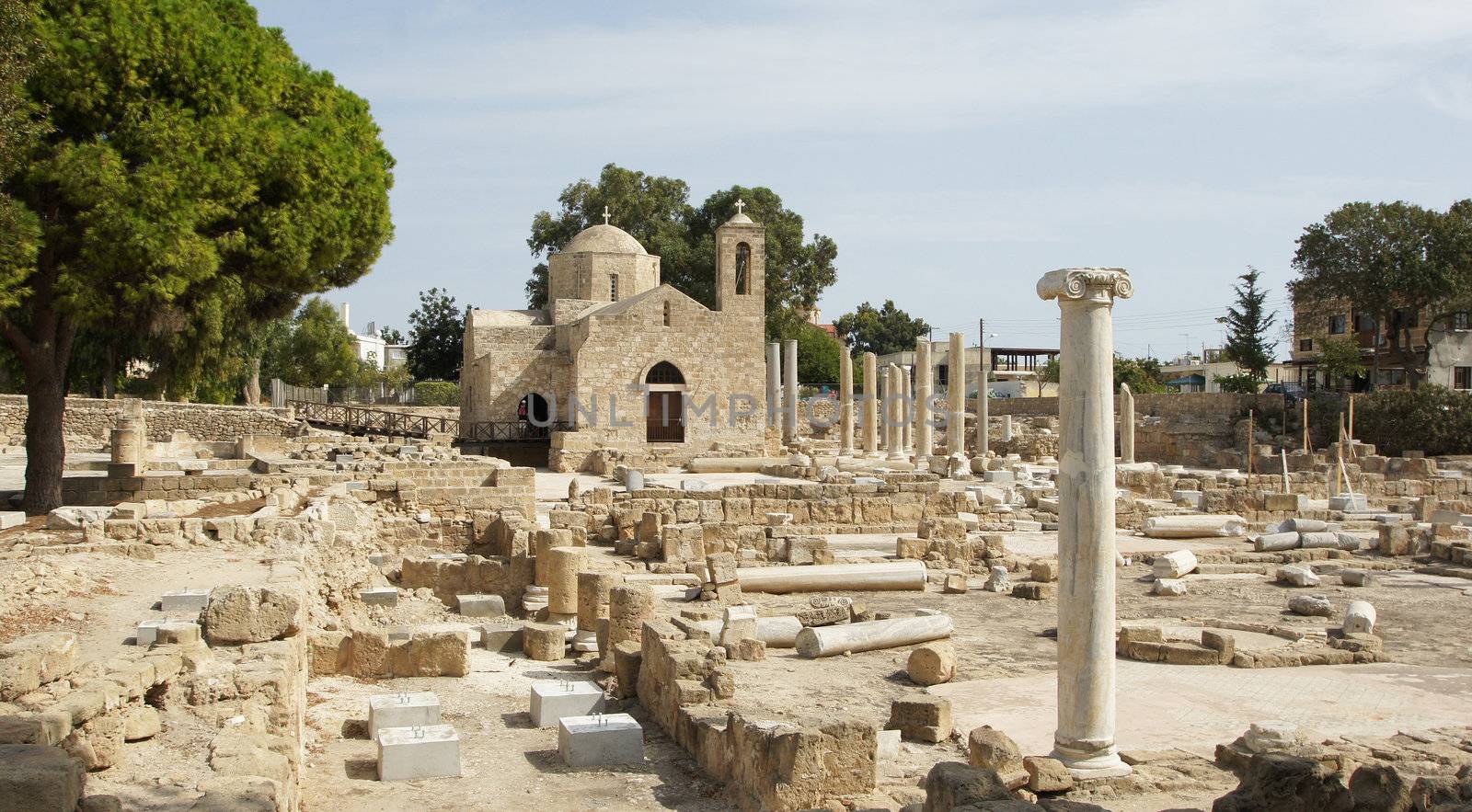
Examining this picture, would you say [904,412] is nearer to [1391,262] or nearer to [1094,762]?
[1391,262]

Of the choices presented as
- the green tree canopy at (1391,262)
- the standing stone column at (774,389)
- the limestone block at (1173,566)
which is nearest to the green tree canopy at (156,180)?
the limestone block at (1173,566)

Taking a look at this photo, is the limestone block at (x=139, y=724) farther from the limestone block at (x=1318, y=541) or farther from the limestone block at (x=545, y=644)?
the limestone block at (x=1318, y=541)

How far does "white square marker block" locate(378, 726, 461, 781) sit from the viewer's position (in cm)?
684

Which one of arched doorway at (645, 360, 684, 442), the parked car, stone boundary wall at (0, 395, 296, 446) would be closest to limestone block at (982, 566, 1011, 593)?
arched doorway at (645, 360, 684, 442)

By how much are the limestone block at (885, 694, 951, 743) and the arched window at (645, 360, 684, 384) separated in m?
27.2

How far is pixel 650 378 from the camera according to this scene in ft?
114

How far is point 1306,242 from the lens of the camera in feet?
147

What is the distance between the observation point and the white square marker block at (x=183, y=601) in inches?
312

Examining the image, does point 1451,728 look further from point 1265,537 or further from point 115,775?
point 1265,537

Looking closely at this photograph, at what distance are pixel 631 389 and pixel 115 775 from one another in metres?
29.4

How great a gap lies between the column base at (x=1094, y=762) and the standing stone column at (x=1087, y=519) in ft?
0.04

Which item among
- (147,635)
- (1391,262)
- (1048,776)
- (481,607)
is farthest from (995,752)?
(1391,262)

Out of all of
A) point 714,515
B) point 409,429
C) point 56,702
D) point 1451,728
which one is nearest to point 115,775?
point 56,702

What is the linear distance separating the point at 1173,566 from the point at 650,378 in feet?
71.1
